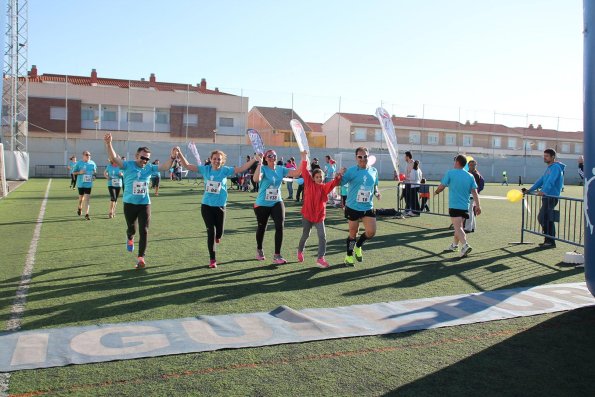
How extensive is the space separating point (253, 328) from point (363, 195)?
158 inches

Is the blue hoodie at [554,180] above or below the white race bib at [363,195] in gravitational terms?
above

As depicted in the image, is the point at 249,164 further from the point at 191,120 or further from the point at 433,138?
the point at 433,138

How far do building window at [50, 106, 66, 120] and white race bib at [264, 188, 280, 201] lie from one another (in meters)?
42.9

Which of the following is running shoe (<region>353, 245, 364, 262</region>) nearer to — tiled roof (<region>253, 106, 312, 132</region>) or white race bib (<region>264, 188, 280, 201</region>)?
white race bib (<region>264, 188, 280, 201</region>)

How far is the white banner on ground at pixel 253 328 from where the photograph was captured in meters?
4.64

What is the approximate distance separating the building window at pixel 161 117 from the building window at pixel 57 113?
7.95 metres

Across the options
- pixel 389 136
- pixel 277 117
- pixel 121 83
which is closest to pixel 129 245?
pixel 389 136

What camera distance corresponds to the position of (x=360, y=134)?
205 ft

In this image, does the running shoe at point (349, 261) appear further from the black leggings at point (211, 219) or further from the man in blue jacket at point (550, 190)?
the man in blue jacket at point (550, 190)

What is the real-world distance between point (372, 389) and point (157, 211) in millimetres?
15071

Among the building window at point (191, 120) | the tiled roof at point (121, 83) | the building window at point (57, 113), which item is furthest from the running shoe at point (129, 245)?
the tiled roof at point (121, 83)

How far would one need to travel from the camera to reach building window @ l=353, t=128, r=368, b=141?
203ft

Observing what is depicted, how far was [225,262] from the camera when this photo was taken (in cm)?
907

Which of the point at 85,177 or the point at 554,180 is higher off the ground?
the point at 554,180
